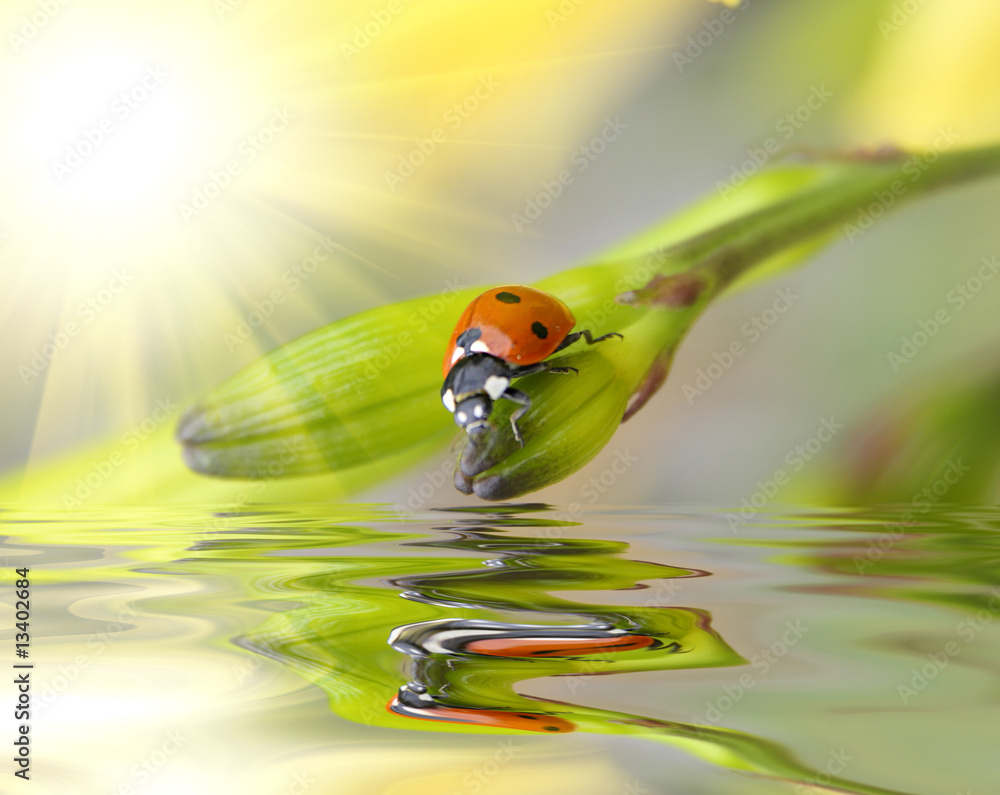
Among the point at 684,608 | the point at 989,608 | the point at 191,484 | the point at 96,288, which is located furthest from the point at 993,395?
the point at 96,288

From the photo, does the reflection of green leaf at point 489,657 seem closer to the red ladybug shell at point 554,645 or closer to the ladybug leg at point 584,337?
the red ladybug shell at point 554,645

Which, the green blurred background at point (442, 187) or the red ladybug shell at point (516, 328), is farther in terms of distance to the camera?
the green blurred background at point (442, 187)

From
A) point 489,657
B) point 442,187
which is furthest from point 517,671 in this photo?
point 442,187

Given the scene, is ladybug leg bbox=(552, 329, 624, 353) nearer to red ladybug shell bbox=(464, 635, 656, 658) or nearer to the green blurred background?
the green blurred background

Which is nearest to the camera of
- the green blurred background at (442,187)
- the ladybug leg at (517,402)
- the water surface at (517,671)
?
the water surface at (517,671)

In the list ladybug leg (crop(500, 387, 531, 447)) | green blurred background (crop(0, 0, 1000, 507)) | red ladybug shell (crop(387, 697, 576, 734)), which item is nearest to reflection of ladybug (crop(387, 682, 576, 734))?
red ladybug shell (crop(387, 697, 576, 734))

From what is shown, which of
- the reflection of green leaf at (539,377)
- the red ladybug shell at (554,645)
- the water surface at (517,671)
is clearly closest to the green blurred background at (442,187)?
the reflection of green leaf at (539,377)

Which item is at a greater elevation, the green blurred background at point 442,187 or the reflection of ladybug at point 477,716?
the green blurred background at point 442,187

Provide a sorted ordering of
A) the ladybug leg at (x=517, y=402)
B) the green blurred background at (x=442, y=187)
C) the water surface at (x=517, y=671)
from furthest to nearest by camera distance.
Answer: the green blurred background at (x=442, y=187)
the ladybug leg at (x=517, y=402)
the water surface at (x=517, y=671)
